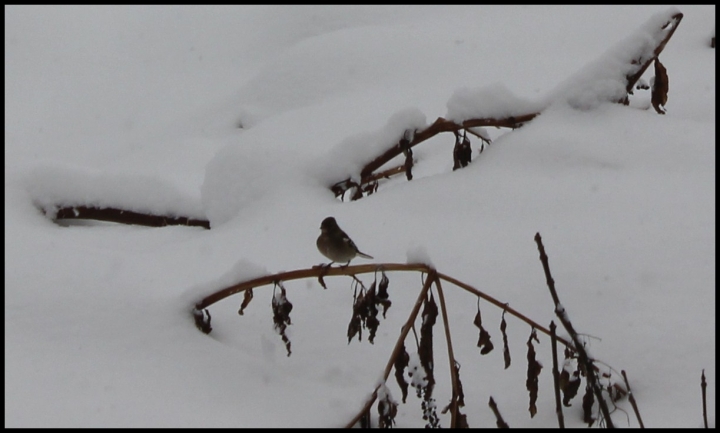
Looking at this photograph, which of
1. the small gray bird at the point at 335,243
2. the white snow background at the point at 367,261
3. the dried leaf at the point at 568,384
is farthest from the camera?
the small gray bird at the point at 335,243

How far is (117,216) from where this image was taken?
303 centimetres

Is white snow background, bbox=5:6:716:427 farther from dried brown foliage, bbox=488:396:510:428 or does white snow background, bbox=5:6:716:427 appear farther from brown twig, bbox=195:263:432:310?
dried brown foliage, bbox=488:396:510:428

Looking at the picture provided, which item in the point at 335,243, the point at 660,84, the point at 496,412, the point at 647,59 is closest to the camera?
the point at 496,412

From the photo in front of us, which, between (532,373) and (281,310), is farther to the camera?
(281,310)

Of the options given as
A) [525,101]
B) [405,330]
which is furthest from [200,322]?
[525,101]

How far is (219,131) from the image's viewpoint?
545cm

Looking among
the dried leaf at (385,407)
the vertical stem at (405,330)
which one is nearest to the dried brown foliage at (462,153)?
the vertical stem at (405,330)

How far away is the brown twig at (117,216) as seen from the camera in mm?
2980

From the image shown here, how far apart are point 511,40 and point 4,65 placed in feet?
17.7

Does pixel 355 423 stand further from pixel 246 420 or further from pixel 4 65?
pixel 4 65

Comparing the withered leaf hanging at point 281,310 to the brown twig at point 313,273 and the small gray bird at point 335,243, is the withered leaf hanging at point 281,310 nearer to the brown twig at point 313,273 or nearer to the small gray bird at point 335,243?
the brown twig at point 313,273

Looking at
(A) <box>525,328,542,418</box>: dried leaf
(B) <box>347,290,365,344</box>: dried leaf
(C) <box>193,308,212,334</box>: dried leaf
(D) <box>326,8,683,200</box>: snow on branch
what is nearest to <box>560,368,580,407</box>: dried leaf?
(A) <box>525,328,542,418</box>: dried leaf

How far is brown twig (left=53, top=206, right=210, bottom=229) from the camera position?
2.98 m

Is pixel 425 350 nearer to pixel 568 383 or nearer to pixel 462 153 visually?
pixel 568 383
